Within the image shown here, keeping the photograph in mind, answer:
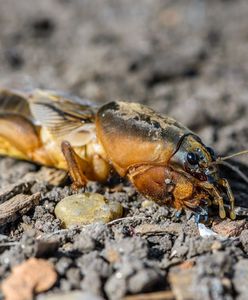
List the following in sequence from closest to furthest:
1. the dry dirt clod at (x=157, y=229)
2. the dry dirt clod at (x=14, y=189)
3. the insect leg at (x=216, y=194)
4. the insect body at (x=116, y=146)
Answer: the dry dirt clod at (x=157, y=229) → the insect leg at (x=216, y=194) → the insect body at (x=116, y=146) → the dry dirt clod at (x=14, y=189)

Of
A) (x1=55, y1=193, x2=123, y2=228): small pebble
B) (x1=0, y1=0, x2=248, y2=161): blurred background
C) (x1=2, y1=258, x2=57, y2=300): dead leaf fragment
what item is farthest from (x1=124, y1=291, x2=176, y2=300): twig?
(x1=0, y1=0, x2=248, y2=161): blurred background

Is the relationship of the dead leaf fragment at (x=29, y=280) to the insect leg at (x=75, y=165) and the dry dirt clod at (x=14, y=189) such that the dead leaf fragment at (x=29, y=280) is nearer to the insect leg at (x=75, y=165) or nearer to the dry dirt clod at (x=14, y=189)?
the dry dirt clod at (x=14, y=189)

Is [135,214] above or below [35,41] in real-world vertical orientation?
below

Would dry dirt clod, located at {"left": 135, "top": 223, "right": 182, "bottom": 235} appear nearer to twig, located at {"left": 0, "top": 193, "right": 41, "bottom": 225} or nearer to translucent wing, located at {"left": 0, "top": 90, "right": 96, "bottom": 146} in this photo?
twig, located at {"left": 0, "top": 193, "right": 41, "bottom": 225}

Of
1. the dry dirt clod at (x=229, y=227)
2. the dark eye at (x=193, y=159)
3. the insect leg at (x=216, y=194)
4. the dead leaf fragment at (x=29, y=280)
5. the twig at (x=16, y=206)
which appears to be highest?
the dark eye at (x=193, y=159)

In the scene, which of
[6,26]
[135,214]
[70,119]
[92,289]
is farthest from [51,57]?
[92,289]

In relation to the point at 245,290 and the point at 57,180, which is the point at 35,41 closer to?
the point at 57,180

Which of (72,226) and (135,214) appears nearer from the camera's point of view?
(72,226)

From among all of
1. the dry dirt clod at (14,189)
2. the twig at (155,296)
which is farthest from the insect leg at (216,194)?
the dry dirt clod at (14,189)
